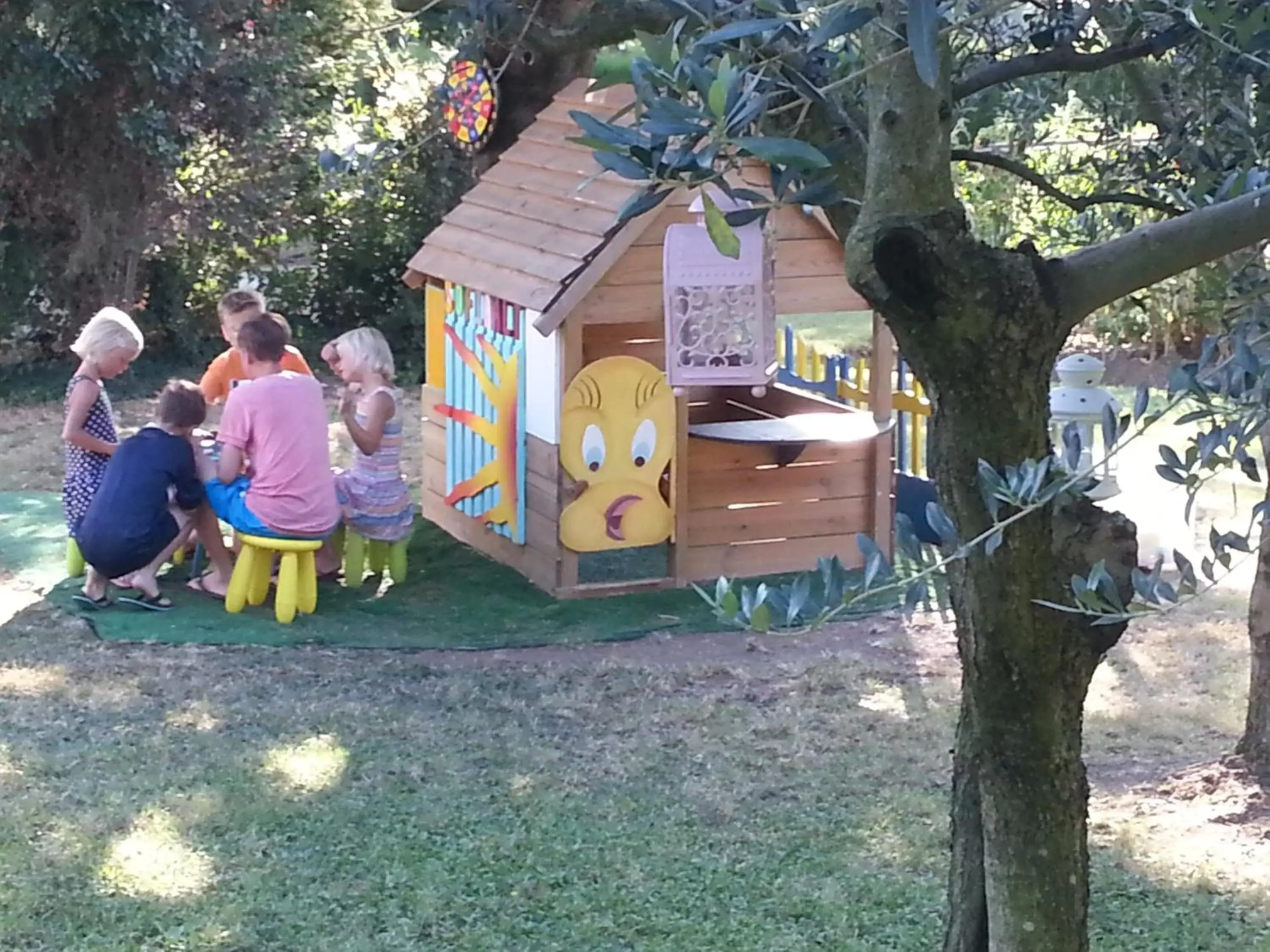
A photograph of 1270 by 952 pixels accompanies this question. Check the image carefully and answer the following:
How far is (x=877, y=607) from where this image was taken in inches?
281

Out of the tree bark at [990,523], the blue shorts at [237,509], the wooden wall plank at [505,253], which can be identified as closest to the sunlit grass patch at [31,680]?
the blue shorts at [237,509]

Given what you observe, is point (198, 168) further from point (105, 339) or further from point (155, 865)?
point (155, 865)

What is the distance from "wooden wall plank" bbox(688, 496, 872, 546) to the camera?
24.9 feet

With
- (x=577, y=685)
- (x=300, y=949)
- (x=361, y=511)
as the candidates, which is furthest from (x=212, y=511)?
(x=300, y=949)

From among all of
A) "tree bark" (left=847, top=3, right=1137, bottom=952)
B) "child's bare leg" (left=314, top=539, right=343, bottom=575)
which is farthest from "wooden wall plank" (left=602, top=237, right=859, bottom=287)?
"tree bark" (left=847, top=3, right=1137, bottom=952)

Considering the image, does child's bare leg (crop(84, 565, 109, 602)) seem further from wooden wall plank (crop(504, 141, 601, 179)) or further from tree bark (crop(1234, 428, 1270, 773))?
tree bark (crop(1234, 428, 1270, 773))

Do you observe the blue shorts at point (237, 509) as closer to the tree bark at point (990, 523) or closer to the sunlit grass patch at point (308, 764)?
the sunlit grass patch at point (308, 764)

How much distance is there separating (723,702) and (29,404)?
773 cm

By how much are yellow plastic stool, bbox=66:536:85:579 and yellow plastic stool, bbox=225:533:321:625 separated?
0.86m

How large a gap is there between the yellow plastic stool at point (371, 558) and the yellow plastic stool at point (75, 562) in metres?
1.19

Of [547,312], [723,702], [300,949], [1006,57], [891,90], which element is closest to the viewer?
[891,90]

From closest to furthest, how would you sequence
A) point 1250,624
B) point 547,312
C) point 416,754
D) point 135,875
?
point 135,875 < point 1250,624 < point 416,754 < point 547,312

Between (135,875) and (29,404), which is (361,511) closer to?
(135,875)

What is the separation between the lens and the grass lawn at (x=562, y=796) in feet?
13.6
